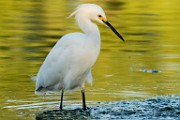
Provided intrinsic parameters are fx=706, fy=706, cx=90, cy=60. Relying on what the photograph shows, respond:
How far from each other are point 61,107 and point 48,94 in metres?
1.26

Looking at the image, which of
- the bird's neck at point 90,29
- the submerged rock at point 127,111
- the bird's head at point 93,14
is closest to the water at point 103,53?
the submerged rock at point 127,111

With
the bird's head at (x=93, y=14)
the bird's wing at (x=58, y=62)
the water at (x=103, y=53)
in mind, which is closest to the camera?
the bird's head at (x=93, y=14)

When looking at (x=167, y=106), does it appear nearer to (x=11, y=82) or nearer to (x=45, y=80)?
(x=45, y=80)

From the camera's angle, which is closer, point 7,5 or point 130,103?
point 130,103

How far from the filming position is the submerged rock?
9938 mm

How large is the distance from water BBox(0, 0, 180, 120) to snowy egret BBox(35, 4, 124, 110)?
0.39m

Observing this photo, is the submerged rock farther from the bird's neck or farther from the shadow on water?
the bird's neck

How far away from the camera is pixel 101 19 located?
10.2 m

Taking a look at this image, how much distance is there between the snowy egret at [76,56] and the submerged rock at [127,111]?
305mm

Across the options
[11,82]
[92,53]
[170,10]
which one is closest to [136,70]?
[11,82]

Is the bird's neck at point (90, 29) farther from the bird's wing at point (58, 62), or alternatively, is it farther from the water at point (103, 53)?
the water at point (103, 53)

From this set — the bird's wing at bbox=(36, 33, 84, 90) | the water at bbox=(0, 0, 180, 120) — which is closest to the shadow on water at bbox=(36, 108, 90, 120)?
the water at bbox=(0, 0, 180, 120)

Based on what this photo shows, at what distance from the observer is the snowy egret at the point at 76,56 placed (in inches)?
404

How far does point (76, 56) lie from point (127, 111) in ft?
3.58
